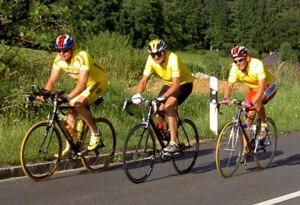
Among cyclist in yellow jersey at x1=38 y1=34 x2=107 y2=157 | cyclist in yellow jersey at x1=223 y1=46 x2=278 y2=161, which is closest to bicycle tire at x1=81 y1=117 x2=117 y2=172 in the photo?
cyclist in yellow jersey at x1=38 y1=34 x2=107 y2=157

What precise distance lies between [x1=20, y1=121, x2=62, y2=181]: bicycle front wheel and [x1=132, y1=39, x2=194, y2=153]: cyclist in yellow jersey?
1.41 m

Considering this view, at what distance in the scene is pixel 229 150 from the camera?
9.12m

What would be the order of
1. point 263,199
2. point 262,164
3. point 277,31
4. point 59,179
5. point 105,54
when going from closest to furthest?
1. point 263,199
2. point 59,179
3. point 262,164
4. point 105,54
5. point 277,31

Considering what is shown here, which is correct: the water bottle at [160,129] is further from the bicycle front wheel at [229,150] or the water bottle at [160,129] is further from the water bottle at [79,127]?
the water bottle at [79,127]

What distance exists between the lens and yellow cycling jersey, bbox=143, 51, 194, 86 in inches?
340

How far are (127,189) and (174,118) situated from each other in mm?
1405

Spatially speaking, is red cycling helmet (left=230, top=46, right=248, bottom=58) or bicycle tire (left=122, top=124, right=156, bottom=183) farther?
red cycling helmet (left=230, top=46, right=248, bottom=58)

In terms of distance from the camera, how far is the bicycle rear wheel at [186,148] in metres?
9.18

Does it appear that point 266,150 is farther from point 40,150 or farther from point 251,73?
point 40,150

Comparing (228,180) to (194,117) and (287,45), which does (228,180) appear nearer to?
(194,117)

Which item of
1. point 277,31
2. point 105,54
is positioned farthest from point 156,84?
point 277,31

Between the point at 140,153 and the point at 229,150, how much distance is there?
4.97ft

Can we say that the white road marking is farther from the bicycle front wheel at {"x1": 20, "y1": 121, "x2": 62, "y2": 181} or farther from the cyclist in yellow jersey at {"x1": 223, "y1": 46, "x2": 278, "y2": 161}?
the bicycle front wheel at {"x1": 20, "y1": 121, "x2": 62, "y2": 181}

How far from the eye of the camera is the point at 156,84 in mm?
24641
